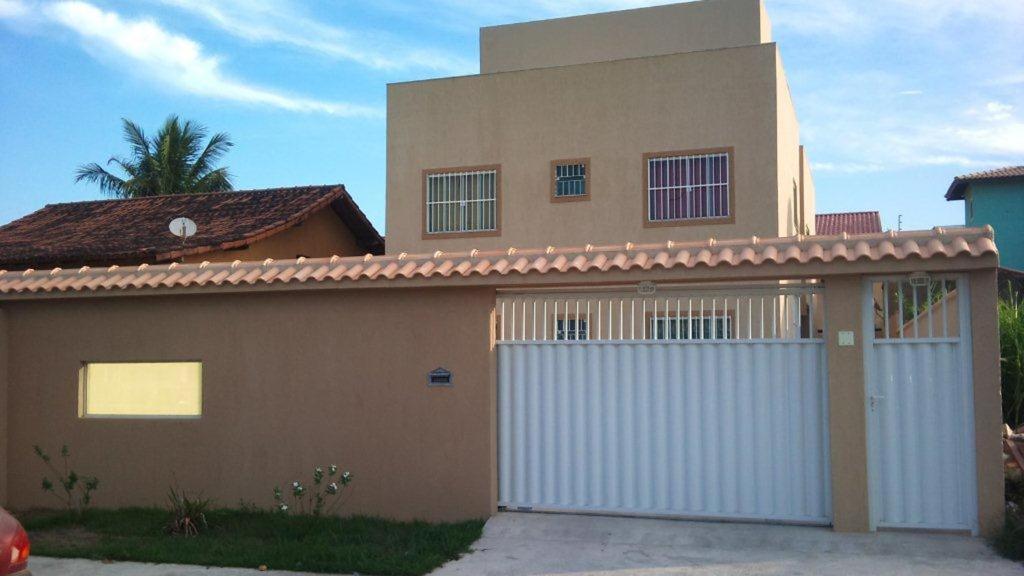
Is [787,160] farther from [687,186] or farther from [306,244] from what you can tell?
[306,244]

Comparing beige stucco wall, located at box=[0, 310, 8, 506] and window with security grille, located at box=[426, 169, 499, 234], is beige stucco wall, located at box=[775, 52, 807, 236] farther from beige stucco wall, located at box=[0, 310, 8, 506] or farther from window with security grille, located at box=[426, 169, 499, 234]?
beige stucco wall, located at box=[0, 310, 8, 506]

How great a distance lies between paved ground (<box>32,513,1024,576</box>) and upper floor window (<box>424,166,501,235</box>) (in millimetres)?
9880

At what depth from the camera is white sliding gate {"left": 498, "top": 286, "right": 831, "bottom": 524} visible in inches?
321

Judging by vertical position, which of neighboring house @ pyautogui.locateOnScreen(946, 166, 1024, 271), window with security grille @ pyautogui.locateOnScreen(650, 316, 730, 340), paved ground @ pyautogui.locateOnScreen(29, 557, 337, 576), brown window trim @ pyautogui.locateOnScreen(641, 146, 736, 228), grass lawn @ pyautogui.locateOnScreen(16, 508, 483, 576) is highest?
neighboring house @ pyautogui.locateOnScreen(946, 166, 1024, 271)

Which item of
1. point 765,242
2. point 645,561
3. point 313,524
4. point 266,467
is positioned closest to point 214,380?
point 266,467

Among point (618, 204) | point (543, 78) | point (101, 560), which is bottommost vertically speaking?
point (101, 560)

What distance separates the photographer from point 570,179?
17.4m

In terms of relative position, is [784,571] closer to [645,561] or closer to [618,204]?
[645,561]

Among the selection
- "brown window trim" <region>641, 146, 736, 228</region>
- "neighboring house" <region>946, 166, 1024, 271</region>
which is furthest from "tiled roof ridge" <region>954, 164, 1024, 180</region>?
"brown window trim" <region>641, 146, 736, 228</region>

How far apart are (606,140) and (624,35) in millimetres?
3047

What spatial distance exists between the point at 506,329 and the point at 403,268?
48.7 inches

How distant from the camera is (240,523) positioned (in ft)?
29.8

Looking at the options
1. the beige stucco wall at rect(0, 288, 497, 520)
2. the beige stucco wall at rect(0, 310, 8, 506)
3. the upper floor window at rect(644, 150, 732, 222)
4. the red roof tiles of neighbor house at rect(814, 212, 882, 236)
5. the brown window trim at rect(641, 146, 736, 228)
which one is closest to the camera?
the beige stucco wall at rect(0, 288, 497, 520)

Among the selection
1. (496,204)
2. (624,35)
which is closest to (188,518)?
(496,204)
